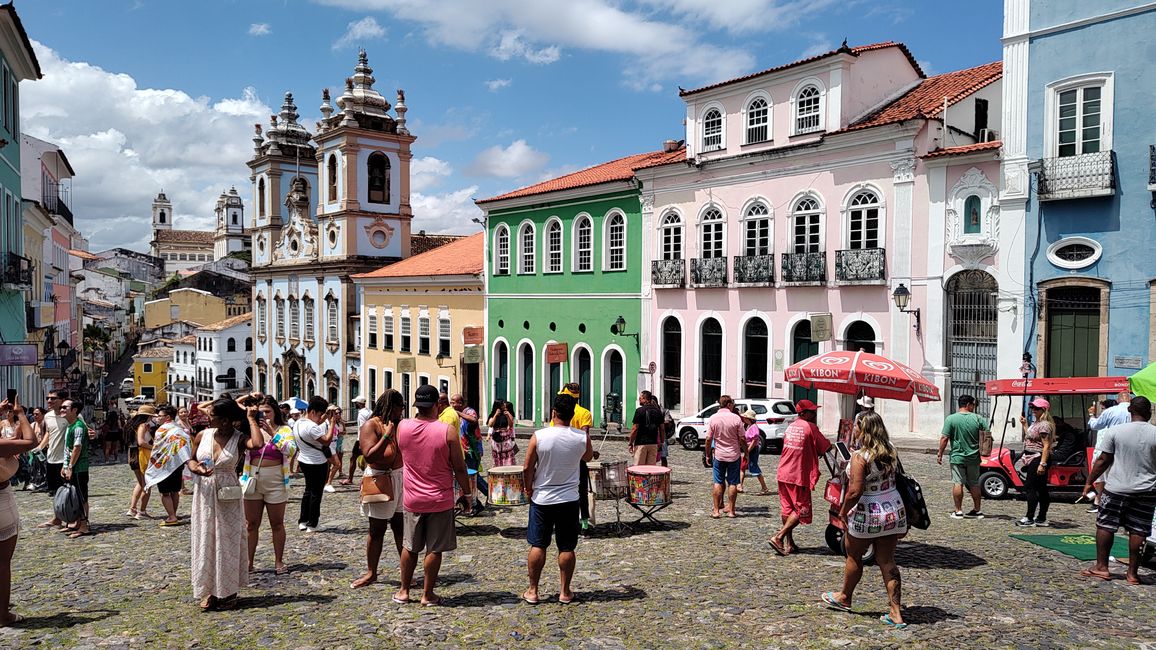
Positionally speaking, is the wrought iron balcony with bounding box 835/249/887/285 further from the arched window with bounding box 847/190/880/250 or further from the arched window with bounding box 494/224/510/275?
the arched window with bounding box 494/224/510/275

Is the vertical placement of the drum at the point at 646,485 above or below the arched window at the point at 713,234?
below

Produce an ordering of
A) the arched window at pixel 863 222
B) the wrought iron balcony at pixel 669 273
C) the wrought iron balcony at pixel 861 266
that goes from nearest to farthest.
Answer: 1. the wrought iron balcony at pixel 861 266
2. the arched window at pixel 863 222
3. the wrought iron balcony at pixel 669 273

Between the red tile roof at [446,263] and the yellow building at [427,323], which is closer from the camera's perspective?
the yellow building at [427,323]

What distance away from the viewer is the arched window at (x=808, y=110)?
20391mm

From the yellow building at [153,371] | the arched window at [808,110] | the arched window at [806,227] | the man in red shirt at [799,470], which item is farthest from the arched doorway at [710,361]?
the yellow building at [153,371]

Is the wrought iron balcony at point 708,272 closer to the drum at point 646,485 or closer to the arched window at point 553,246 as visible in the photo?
the arched window at point 553,246

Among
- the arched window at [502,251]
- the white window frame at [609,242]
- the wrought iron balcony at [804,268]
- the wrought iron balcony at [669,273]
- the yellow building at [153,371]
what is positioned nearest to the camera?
the wrought iron balcony at [804,268]

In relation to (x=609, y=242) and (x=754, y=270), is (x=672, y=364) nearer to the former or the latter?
(x=754, y=270)

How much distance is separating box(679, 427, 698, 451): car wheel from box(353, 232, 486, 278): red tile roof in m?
13.8

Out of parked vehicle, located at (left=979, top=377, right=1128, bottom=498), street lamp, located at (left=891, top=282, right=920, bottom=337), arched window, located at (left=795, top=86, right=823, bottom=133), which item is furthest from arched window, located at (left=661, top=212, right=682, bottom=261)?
parked vehicle, located at (left=979, top=377, right=1128, bottom=498)

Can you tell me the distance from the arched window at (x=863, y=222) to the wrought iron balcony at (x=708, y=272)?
363cm

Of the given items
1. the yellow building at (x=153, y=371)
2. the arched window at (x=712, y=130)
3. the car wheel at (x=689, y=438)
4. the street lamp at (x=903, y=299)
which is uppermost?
the arched window at (x=712, y=130)

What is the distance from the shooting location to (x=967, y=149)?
1741 centimetres

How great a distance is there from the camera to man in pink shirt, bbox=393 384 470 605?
6.33 m
